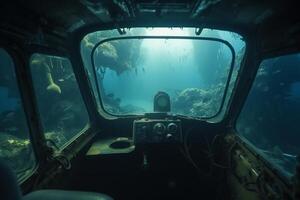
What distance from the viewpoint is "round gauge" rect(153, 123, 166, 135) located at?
3.20 meters

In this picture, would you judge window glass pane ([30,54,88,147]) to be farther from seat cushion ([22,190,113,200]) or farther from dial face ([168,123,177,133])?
seat cushion ([22,190,113,200])

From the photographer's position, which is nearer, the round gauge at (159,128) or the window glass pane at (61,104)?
the round gauge at (159,128)

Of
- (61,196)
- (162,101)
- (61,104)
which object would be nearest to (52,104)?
(61,104)

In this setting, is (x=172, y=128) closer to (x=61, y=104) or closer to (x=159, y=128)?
(x=159, y=128)

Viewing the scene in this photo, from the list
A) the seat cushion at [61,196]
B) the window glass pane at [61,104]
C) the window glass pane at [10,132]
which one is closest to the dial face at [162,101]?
the seat cushion at [61,196]

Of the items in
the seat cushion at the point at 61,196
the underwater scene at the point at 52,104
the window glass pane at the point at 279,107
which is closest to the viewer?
the seat cushion at the point at 61,196

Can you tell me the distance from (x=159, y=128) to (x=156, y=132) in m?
0.07

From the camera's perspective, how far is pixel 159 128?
3.21 metres

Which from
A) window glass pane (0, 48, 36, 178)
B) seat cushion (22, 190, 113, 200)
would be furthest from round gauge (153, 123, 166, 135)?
window glass pane (0, 48, 36, 178)

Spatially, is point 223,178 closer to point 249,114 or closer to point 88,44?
point 249,114

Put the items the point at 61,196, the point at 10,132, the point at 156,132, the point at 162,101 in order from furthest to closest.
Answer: the point at 10,132 → the point at 162,101 → the point at 156,132 → the point at 61,196

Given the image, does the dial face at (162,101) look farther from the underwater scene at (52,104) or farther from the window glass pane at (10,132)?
the underwater scene at (52,104)

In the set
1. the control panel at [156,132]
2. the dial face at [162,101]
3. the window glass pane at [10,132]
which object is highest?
the dial face at [162,101]

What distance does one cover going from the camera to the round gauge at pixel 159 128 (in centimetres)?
320
